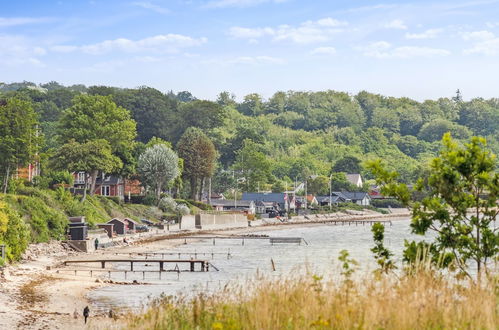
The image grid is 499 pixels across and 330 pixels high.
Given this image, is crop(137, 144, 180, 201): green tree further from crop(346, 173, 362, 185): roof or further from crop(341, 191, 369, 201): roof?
crop(346, 173, 362, 185): roof

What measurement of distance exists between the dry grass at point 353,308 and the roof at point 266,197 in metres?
138

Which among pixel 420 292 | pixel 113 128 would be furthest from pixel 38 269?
pixel 113 128

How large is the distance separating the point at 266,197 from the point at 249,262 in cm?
8696

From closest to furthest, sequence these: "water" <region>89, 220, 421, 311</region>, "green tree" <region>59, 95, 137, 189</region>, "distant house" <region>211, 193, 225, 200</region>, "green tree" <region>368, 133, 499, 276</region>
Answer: "green tree" <region>368, 133, 499, 276</region>, "water" <region>89, 220, 421, 311</region>, "green tree" <region>59, 95, 137, 189</region>, "distant house" <region>211, 193, 225, 200</region>

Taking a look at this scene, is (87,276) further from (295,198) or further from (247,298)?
(295,198)

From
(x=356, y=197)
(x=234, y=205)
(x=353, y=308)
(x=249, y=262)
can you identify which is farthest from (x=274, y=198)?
(x=353, y=308)

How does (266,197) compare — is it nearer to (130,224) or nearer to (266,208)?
(266,208)

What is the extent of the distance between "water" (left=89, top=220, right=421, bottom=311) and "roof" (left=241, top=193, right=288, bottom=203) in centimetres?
1880

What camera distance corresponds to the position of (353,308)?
1512 cm

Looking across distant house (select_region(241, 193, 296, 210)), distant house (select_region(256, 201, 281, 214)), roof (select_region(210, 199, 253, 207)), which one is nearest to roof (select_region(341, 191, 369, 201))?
distant house (select_region(241, 193, 296, 210))

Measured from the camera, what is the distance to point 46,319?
3362 cm

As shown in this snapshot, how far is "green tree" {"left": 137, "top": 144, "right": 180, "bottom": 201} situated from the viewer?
385 feet

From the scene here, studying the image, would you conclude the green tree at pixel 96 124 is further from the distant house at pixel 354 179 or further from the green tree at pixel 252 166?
the distant house at pixel 354 179

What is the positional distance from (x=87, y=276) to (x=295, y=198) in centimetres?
11659
